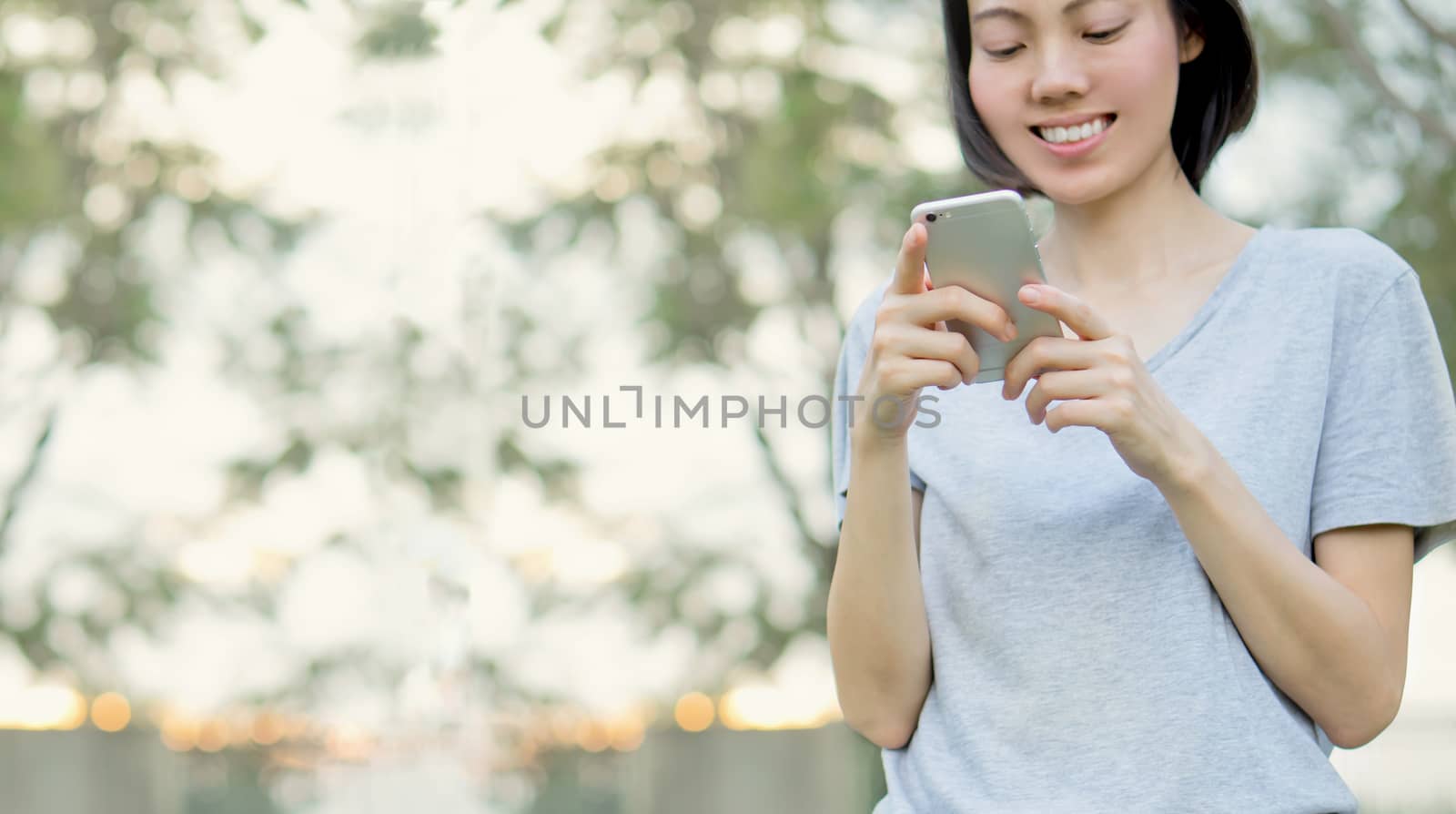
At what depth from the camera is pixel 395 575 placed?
525 centimetres

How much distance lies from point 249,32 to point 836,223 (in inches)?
130

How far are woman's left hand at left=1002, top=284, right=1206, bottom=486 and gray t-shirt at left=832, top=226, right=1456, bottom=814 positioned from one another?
9 centimetres

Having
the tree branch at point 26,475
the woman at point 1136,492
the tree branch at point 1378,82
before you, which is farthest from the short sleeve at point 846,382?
the tree branch at point 26,475

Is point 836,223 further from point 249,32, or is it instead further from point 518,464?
point 249,32

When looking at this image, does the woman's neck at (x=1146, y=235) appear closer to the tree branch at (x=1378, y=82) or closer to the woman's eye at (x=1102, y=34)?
the woman's eye at (x=1102, y=34)

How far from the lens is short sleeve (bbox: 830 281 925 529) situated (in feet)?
4.78

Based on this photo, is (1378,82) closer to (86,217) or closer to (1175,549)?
(1175,549)

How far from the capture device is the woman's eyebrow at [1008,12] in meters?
1.29

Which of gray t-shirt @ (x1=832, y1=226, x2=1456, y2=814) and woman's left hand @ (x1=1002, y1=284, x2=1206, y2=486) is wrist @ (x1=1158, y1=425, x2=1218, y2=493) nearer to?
woman's left hand @ (x1=1002, y1=284, x2=1206, y2=486)

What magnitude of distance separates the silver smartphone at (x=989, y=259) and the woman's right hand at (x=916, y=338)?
0.03 ft

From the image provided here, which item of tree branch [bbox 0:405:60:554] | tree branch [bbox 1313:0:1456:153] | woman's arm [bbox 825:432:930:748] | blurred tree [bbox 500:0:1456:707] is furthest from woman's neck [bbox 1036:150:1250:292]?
tree branch [bbox 0:405:60:554]

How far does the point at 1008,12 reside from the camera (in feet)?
4.36

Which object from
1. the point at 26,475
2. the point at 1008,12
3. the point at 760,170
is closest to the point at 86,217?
the point at 26,475

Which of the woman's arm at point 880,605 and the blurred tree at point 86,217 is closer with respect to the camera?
the woman's arm at point 880,605
